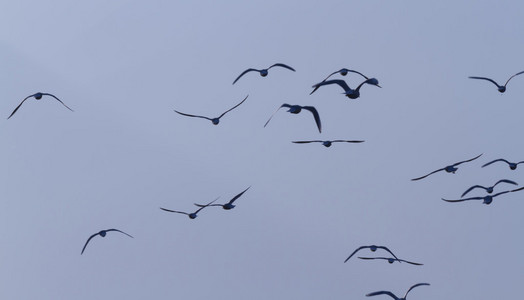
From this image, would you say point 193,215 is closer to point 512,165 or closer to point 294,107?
point 294,107

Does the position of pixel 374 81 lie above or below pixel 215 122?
above

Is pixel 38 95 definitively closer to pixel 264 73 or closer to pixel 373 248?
pixel 264 73

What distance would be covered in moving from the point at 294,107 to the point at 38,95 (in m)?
5.97

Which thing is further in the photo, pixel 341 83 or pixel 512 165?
pixel 512 165

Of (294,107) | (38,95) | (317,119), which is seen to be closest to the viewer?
(317,119)

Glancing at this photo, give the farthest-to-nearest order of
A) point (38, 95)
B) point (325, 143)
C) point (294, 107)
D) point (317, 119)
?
1. point (38, 95)
2. point (325, 143)
3. point (294, 107)
4. point (317, 119)

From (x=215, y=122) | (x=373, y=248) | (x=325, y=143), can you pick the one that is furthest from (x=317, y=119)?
(x=373, y=248)

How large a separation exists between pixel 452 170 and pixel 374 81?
13.8 feet

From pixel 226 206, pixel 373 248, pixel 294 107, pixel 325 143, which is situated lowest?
pixel 373 248

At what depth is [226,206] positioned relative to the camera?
17766 mm

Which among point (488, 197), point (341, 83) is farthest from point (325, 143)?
point (488, 197)

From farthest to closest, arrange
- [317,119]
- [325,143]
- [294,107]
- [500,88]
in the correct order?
[500,88] < [325,143] < [294,107] < [317,119]

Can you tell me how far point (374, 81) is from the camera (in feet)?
47.3

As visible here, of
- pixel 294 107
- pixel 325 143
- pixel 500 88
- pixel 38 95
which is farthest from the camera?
pixel 500 88
